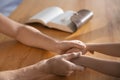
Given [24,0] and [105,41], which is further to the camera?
[24,0]

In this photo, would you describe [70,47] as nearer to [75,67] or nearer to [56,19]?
[75,67]

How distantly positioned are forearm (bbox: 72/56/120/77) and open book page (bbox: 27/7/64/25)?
1.37ft

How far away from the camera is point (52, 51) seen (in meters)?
1.04

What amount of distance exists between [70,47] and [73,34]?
0.50 ft

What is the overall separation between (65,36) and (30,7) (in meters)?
0.44

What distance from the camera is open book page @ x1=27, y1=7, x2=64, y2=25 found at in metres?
1.25

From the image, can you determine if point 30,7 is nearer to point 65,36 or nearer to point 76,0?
point 76,0

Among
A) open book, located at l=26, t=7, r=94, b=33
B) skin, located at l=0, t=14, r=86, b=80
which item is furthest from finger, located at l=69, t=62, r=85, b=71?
open book, located at l=26, t=7, r=94, b=33

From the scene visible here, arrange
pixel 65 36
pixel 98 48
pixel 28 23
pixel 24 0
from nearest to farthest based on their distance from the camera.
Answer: pixel 98 48, pixel 65 36, pixel 28 23, pixel 24 0

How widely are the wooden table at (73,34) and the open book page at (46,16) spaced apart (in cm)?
4

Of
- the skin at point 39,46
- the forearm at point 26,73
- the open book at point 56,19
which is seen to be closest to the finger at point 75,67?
the skin at point 39,46

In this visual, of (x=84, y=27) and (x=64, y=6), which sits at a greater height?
(x=64, y=6)

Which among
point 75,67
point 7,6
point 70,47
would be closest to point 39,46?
point 70,47

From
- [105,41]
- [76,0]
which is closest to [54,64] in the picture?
[105,41]
